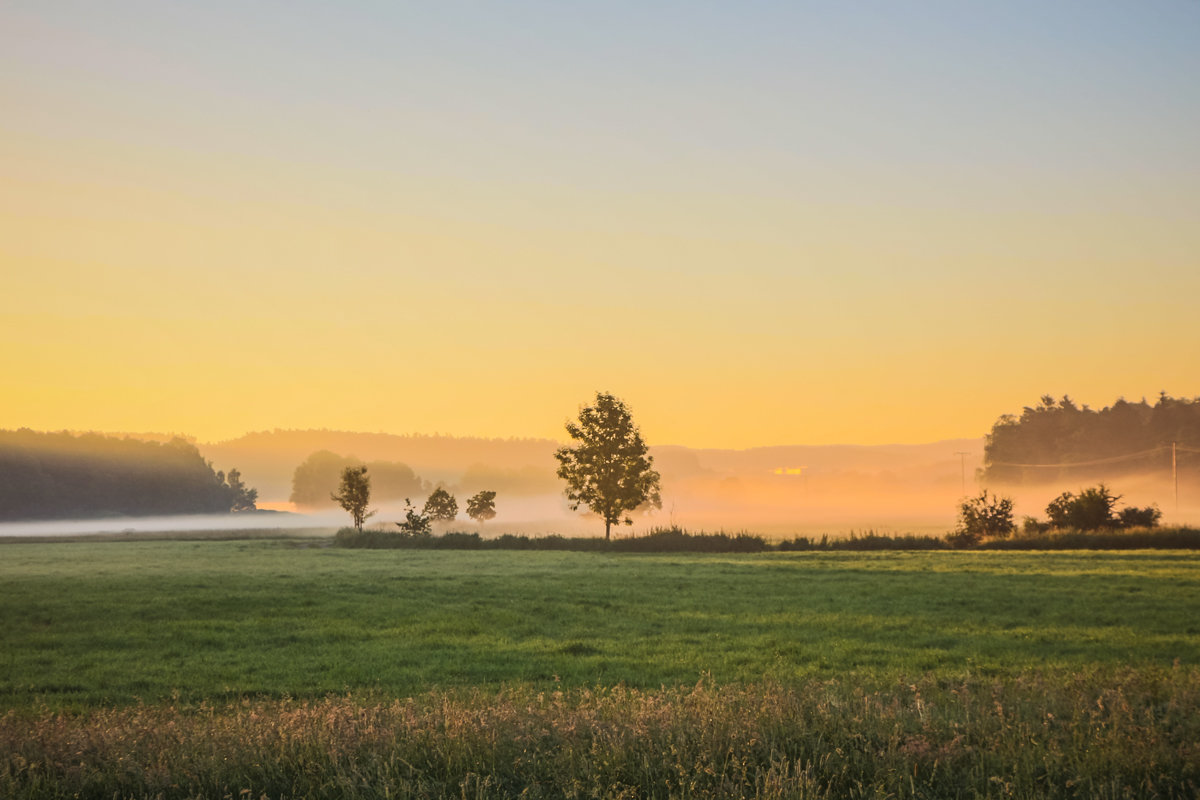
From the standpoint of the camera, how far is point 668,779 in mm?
7891

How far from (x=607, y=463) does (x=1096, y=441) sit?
134m

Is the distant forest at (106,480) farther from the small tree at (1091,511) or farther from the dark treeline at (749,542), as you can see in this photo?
the small tree at (1091,511)

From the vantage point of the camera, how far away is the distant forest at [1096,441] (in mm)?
162125

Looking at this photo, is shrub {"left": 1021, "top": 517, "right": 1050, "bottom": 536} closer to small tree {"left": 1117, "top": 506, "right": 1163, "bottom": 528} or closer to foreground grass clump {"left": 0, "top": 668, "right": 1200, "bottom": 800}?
small tree {"left": 1117, "top": 506, "right": 1163, "bottom": 528}

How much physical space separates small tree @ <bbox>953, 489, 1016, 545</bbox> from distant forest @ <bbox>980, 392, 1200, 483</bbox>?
377 feet

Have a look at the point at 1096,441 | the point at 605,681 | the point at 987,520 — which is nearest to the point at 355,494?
the point at 987,520

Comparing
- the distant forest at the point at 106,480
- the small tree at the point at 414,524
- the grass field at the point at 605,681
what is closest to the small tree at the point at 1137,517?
the grass field at the point at 605,681

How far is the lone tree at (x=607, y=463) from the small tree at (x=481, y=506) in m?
47.1

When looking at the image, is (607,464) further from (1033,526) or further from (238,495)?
(238,495)

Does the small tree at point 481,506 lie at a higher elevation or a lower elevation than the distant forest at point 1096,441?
lower

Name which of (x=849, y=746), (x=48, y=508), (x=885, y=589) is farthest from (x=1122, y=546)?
(x=48, y=508)

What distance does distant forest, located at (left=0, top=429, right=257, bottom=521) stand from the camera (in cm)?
15675

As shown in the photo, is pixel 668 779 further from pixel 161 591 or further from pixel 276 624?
pixel 161 591

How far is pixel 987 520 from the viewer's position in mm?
65125
